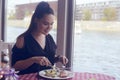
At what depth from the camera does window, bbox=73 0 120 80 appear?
8.83 feet

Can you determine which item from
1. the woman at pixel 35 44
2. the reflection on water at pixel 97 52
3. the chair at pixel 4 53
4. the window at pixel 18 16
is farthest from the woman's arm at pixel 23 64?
the window at pixel 18 16

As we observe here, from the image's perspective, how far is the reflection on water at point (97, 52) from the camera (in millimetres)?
2701

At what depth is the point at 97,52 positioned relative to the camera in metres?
2.83

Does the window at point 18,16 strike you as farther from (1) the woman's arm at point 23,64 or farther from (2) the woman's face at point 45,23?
(1) the woman's arm at point 23,64

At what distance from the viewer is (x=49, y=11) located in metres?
2.08

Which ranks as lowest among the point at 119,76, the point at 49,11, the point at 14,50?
the point at 119,76

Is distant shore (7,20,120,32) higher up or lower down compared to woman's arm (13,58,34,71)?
higher up

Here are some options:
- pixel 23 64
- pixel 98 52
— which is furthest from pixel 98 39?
pixel 23 64

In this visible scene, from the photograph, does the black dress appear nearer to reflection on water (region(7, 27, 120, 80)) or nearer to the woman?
the woman

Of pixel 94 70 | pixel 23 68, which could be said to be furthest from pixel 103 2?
pixel 23 68

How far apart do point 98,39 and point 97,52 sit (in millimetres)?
154

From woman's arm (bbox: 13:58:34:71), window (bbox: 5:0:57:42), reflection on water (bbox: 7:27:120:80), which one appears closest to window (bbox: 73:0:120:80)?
reflection on water (bbox: 7:27:120:80)

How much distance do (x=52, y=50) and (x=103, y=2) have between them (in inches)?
36.6

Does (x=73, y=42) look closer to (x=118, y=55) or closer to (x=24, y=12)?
(x=118, y=55)
